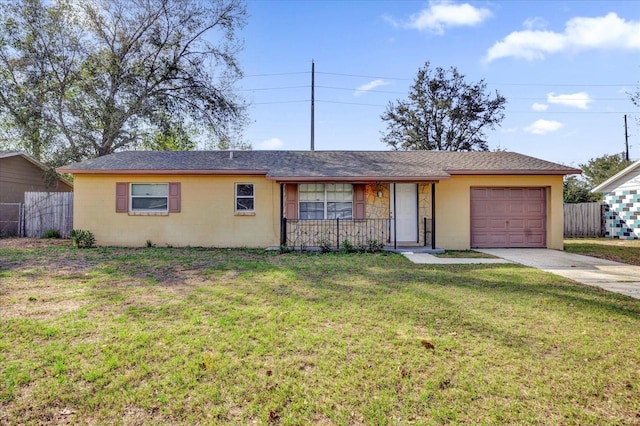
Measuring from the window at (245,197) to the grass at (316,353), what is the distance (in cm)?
573

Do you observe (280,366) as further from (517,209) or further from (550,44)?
(550,44)

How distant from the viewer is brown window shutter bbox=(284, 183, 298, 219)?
37.0 feet

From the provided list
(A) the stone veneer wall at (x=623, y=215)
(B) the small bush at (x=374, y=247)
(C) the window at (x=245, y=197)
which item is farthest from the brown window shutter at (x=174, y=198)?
(A) the stone veneer wall at (x=623, y=215)

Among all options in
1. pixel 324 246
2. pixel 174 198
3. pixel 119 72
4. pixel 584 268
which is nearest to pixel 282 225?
pixel 324 246

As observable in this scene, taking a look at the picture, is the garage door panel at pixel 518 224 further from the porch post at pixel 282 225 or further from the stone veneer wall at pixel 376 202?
the porch post at pixel 282 225

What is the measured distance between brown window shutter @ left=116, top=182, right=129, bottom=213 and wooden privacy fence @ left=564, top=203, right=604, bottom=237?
19.8 meters

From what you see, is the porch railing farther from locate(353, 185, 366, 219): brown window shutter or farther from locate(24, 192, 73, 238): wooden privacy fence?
locate(24, 192, 73, 238): wooden privacy fence

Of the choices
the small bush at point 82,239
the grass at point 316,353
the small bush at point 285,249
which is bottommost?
the grass at point 316,353

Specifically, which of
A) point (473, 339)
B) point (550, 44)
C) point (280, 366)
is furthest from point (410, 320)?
point (550, 44)

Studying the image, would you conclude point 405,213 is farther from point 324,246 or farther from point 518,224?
point 518,224

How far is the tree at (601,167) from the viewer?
28.7 m

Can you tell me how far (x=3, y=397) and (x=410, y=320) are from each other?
383cm

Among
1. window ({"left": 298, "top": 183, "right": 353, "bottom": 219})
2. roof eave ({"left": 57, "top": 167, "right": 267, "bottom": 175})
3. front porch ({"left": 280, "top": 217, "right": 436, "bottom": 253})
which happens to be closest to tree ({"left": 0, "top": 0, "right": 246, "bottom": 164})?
roof eave ({"left": 57, "top": 167, "right": 267, "bottom": 175})

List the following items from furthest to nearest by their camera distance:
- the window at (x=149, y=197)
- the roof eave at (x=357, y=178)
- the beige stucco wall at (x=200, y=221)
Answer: the window at (x=149, y=197)
the beige stucco wall at (x=200, y=221)
the roof eave at (x=357, y=178)
